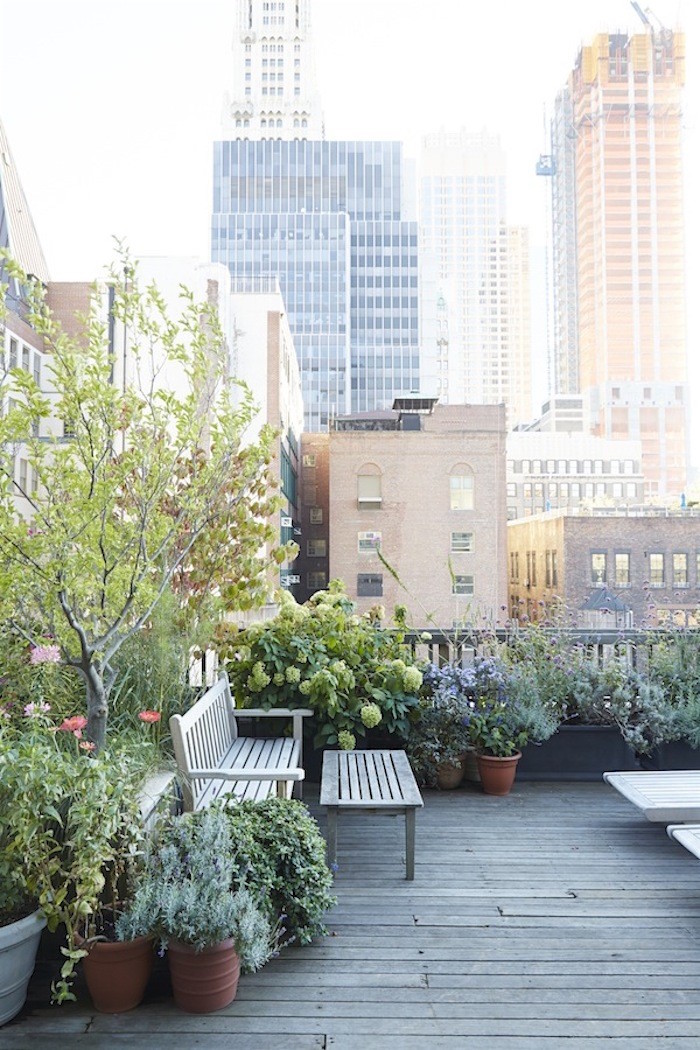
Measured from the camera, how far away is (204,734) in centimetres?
386

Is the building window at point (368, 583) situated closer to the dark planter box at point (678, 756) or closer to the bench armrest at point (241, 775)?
the dark planter box at point (678, 756)

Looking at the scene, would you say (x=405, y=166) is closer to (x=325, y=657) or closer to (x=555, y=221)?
(x=555, y=221)

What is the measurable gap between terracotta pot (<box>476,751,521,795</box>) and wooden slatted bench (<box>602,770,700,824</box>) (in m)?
0.63

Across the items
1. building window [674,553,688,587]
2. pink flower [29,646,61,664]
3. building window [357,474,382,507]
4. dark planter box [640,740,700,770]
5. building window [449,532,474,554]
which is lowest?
dark planter box [640,740,700,770]

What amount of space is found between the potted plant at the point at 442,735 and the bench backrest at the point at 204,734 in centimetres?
114

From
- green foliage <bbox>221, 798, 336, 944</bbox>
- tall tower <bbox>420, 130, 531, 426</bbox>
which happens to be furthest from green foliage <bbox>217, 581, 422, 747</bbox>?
tall tower <bbox>420, 130, 531, 426</bbox>

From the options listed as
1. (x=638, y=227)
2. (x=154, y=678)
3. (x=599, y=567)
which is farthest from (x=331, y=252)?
(x=154, y=678)

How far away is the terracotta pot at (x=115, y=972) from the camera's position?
8.11ft

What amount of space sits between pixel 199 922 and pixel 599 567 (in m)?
38.5

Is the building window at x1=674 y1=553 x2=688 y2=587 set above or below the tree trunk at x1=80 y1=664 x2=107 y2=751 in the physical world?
above

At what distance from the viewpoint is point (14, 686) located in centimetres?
385

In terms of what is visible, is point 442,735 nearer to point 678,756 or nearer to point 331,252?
point 678,756

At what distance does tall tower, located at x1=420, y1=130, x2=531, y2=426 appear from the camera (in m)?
168

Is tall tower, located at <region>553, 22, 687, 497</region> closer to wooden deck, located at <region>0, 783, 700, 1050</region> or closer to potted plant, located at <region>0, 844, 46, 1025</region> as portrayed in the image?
wooden deck, located at <region>0, 783, 700, 1050</region>
